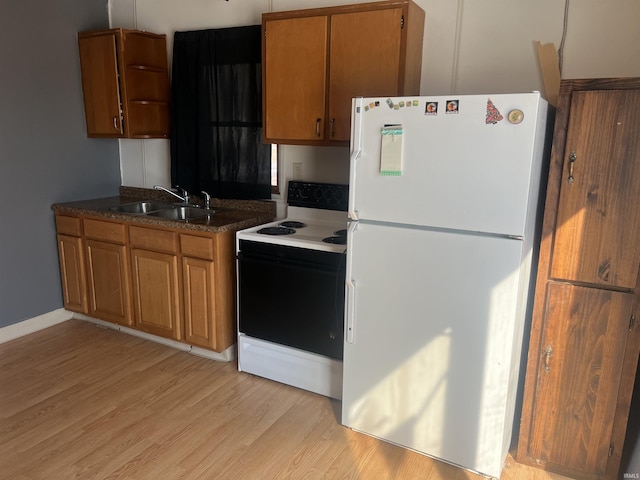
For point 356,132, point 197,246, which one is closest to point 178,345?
point 197,246

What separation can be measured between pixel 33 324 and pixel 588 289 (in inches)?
138

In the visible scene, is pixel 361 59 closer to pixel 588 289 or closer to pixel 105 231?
pixel 588 289

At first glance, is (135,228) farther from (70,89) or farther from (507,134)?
(507,134)

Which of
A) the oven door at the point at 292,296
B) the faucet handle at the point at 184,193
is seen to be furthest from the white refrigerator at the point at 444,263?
the faucet handle at the point at 184,193

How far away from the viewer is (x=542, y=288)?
6.58 feet

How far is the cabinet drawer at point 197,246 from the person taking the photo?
9.23 feet

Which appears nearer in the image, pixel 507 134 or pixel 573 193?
pixel 507 134

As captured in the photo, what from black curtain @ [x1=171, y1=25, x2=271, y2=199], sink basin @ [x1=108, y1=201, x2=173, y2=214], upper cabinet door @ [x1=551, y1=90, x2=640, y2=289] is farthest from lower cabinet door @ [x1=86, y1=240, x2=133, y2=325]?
upper cabinet door @ [x1=551, y1=90, x2=640, y2=289]

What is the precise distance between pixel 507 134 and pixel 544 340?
893 millimetres

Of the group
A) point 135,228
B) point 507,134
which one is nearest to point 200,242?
point 135,228

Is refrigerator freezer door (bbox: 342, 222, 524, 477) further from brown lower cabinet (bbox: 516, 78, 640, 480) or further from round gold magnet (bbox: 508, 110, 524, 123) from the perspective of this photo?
round gold magnet (bbox: 508, 110, 524, 123)

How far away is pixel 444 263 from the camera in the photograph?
198 cm

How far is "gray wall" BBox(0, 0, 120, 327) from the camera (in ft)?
10.4

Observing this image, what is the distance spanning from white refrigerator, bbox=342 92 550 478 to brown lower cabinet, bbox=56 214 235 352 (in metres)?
0.97
